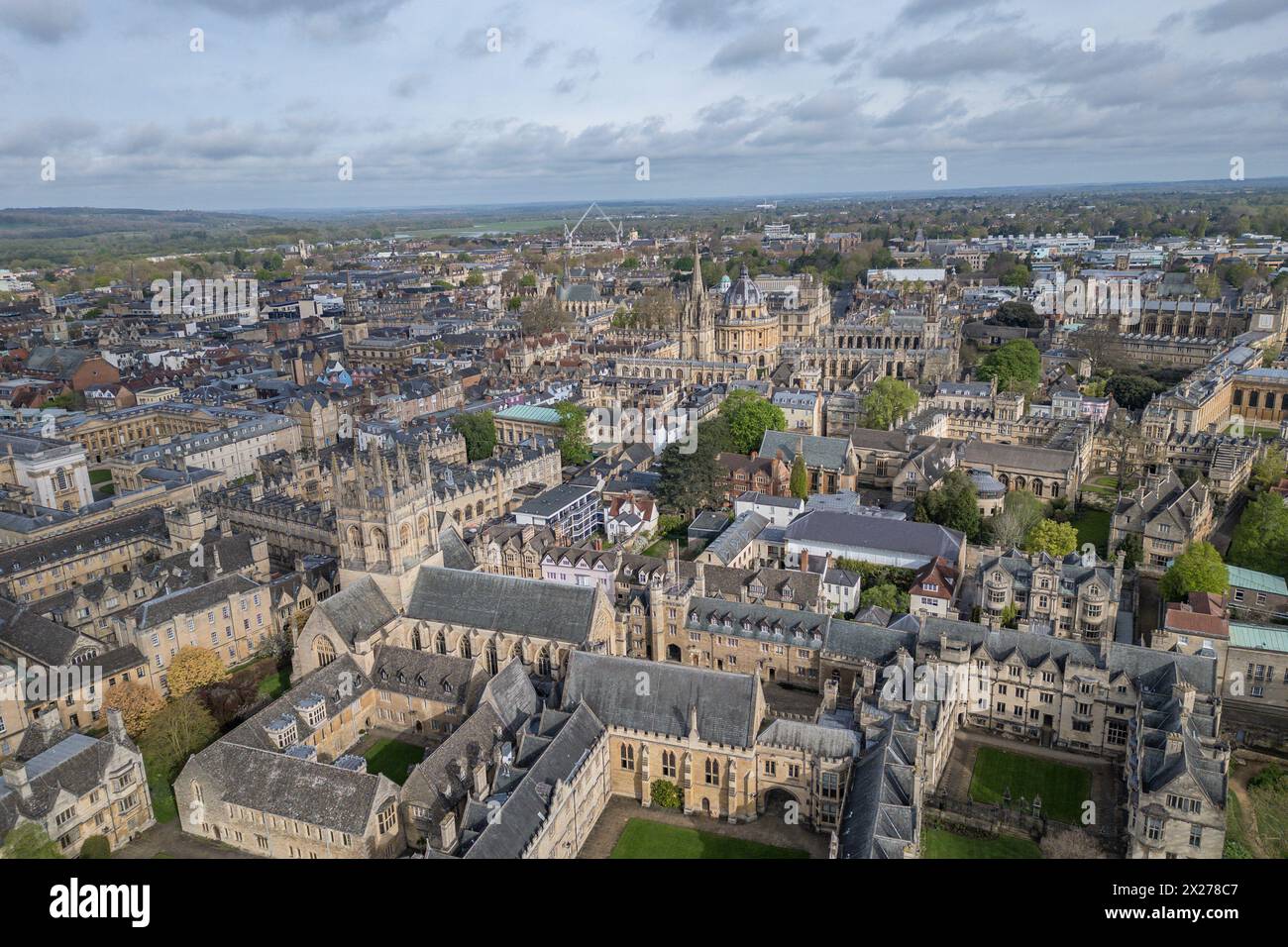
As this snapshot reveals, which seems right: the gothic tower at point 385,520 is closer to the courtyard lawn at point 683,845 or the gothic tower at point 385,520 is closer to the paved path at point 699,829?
the paved path at point 699,829

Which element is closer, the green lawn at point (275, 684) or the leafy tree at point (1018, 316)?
the green lawn at point (275, 684)

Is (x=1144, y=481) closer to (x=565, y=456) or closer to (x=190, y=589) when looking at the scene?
(x=565, y=456)

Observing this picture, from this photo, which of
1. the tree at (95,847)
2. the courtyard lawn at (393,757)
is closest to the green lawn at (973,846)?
the courtyard lawn at (393,757)

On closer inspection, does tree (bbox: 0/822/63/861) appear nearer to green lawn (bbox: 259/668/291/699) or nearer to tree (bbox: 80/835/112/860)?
tree (bbox: 80/835/112/860)

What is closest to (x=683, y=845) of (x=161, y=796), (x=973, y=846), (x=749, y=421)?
(x=973, y=846)

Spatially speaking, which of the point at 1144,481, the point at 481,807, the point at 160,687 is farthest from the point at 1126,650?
the point at 160,687

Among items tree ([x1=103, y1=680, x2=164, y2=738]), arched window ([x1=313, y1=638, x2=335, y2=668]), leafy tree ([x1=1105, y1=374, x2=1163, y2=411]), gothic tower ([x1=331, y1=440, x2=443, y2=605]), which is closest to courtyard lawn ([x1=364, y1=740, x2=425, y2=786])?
arched window ([x1=313, y1=638, x2=335, y2=668])

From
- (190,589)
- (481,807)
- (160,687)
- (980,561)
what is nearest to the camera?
(481,807)
